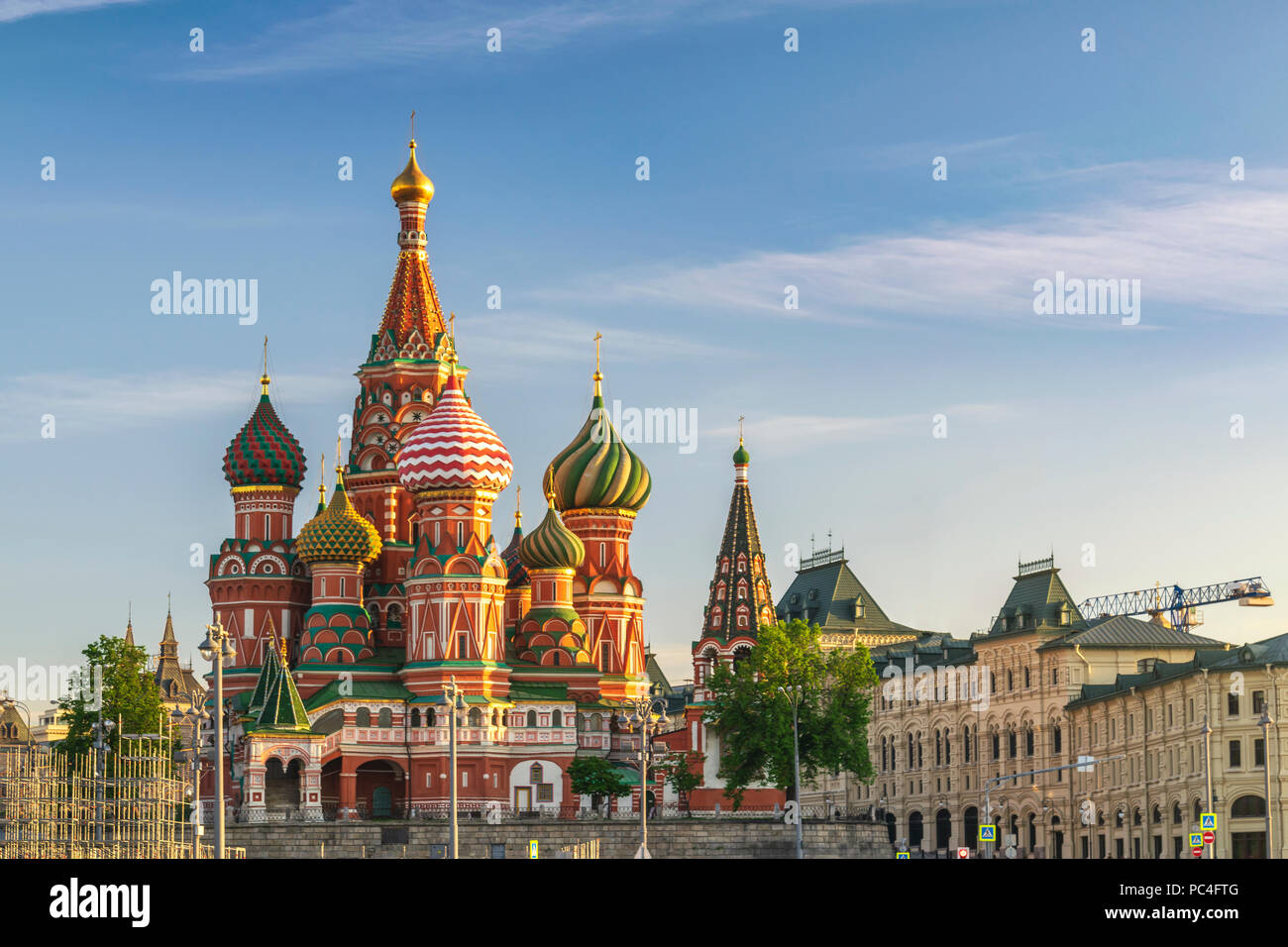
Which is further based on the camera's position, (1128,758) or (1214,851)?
(1128,758)

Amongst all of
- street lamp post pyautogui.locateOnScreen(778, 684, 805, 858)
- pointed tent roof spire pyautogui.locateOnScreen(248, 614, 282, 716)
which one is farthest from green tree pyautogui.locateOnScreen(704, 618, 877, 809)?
pointed tent roof spire pyautogui.locateOnScreen(248, 614, 282, 716)

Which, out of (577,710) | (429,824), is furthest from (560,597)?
(429,824)

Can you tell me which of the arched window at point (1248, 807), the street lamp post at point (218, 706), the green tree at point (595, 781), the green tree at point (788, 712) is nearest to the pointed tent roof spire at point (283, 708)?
the green tree at point (595, 781)

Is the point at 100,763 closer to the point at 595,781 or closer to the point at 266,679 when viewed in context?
the point at 266,679

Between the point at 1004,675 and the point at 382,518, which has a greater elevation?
the point at 382,518

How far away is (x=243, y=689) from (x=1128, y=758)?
4213cm

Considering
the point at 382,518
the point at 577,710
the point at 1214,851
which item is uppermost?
the point at 382,518

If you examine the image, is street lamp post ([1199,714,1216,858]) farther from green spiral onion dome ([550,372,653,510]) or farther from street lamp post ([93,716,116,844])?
street lamp post ([93,716,116,844])

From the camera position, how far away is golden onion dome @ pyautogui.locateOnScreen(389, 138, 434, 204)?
102 meters

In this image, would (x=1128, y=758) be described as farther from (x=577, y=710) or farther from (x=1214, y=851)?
(x=577, y=710)

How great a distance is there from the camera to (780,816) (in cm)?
8788

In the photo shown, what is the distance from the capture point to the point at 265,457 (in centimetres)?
9762

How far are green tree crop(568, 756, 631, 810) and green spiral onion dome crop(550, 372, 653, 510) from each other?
50.7 ft

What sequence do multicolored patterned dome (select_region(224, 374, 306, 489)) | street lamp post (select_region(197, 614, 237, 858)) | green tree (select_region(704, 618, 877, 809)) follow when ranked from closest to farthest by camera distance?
street lamp post (select_region(197, 614, 237, 858)) → green tree (select_region(704, 618, 877, 809)) → multicolored patterned dome (select_region(224, 374, 306, 489))
